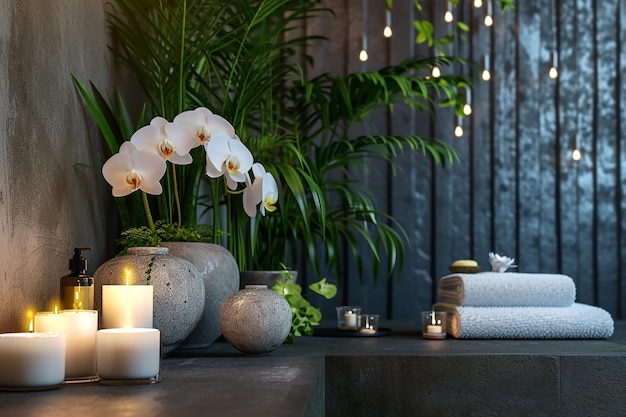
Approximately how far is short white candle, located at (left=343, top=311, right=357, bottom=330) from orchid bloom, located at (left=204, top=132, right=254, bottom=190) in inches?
23.5

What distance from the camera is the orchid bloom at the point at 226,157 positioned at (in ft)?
4.94

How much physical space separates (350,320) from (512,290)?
15.2 inches

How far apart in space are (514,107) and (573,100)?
0.64 feet

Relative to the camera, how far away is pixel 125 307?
1252mm

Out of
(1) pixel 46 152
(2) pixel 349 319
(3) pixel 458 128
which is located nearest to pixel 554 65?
(3) pixel 458 128

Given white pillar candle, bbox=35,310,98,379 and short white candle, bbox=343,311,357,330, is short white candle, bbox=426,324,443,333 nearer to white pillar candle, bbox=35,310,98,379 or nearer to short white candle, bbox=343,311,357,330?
short white candle, bbox=343,311,357,330

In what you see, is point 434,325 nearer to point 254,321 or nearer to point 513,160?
point 254,321

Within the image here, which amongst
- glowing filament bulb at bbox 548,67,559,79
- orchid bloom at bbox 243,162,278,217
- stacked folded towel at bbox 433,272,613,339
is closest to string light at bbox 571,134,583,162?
glowing filament bulb at bbox 548,67,559,79

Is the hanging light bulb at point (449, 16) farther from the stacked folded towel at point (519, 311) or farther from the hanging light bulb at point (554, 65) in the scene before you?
the stacked folded towel at point (519, 311)

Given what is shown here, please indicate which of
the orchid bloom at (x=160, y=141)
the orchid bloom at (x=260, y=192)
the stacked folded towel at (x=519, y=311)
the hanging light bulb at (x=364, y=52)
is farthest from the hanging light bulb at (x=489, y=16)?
the orchid bloom at (x=160, y=141)

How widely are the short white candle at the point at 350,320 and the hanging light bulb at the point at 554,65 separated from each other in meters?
1.12

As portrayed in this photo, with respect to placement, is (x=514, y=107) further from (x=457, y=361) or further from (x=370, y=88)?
(x=457, y=361)

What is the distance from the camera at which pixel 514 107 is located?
2.67 metres

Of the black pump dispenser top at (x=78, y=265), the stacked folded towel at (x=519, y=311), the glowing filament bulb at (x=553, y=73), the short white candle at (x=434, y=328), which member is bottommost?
the short white candle at (x=434, y=328)
